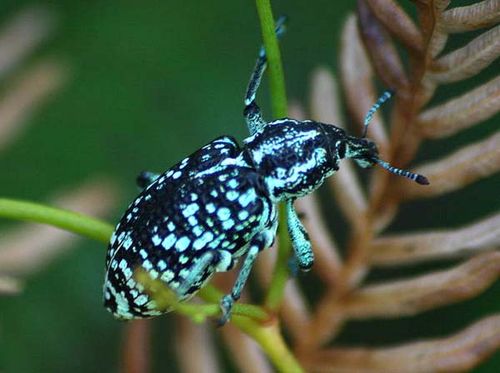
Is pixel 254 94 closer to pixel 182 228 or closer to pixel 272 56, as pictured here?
pixel 182 228

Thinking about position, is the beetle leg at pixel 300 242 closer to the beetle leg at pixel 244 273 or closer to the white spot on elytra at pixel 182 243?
the beetle leg at pixel 244 273

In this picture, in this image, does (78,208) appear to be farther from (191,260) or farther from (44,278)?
(44,278)

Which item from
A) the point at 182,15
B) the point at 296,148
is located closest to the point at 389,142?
the point at 296,148

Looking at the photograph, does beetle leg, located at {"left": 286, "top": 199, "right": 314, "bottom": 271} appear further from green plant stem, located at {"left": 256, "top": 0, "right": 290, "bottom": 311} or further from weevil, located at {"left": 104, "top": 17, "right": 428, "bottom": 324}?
green plant stem, located at {"left": 256, "top": 0, "right": 290, "bottom": 311}

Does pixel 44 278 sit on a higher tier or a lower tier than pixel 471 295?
higher

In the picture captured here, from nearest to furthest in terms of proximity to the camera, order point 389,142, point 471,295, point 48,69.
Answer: point 471,295 → point 389,142 → point 48,69

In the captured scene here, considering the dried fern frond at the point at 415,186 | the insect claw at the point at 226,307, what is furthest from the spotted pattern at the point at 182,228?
the dried fern frond at the point at 415,186

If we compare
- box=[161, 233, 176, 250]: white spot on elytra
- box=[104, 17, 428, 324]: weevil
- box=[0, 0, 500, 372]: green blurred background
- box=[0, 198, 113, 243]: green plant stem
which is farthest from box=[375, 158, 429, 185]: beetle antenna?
box=[0, 0, 500, 372]: green blurred background

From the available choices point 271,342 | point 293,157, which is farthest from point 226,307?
point 293,157
